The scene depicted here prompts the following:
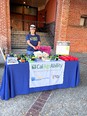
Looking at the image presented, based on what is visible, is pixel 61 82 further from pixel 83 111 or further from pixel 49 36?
pixel 49 36

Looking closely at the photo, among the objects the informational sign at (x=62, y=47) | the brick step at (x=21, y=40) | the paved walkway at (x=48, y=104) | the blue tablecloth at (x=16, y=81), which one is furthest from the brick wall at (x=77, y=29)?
the paved walkway at (x=48, y=104)

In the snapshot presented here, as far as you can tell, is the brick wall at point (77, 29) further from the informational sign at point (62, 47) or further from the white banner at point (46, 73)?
the white banner at point (46, 73)

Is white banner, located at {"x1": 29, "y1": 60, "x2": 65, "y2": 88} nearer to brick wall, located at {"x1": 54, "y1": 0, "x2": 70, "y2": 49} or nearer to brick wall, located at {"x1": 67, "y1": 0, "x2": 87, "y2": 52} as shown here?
brick wall, located at {"x1": 54, "y1": 0, "x2": 70, "y2": 49}

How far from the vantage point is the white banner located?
2.59m

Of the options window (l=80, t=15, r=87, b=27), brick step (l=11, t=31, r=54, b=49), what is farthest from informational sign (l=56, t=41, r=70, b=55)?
window (l=80, t=15, r=87, b=27)

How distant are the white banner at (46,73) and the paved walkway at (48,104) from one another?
0.26 m

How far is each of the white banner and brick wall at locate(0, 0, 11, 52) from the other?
173 inches

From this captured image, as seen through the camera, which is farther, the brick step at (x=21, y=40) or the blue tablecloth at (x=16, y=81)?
the brick step at (x=21, y=40)

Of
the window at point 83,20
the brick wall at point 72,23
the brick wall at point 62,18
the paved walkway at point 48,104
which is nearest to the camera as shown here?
the paved walkway at point 48,104

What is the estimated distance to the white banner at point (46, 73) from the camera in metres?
2.59

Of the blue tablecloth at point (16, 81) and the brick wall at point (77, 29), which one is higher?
the brick wall at point (77, 29)

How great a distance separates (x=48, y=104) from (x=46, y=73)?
663 millimetres

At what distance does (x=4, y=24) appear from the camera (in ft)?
20.4

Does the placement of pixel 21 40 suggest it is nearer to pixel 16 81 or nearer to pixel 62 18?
pixel 62 18
